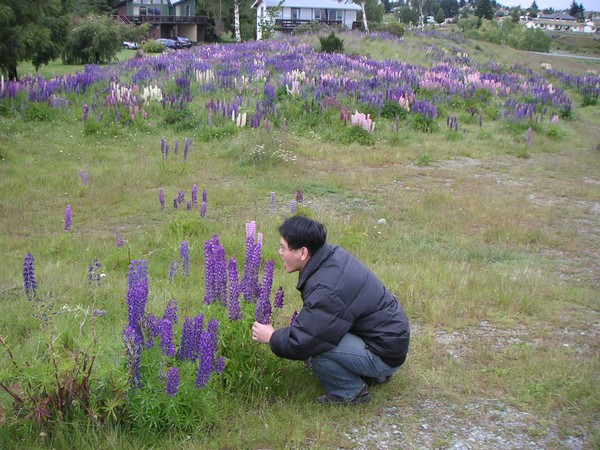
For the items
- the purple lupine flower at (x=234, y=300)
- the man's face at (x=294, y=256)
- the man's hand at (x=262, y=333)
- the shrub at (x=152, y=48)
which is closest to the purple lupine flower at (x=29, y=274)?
the purple lupine flower at (x=234, y=300)

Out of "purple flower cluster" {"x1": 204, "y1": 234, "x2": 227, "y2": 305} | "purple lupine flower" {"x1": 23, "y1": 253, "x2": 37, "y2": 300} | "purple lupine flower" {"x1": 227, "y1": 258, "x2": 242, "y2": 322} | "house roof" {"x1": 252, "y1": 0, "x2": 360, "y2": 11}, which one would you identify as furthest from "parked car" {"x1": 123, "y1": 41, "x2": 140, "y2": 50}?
"purple lupine flower" {"x1": 227, "y1": 258, "x2": 242, "y2": 322}

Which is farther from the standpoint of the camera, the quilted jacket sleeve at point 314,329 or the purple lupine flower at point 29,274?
the purple lupine flower at point 29,274

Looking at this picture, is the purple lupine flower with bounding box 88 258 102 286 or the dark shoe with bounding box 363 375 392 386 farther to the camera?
the purple lupine flower with bounding box 88 258 102 286

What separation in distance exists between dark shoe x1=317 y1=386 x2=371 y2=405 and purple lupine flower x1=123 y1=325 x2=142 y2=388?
1.25 metres

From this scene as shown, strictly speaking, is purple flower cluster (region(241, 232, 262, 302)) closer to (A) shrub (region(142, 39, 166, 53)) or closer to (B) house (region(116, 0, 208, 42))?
(A) shrub (region(142, 39, 166, 53))

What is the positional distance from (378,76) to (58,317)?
17.0 m

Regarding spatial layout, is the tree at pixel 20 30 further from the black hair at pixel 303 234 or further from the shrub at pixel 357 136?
the black hair at pixel 303 234

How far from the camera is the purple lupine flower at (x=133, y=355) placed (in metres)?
3.66

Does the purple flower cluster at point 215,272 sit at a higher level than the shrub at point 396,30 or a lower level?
lower

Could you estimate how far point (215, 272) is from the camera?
176 inches

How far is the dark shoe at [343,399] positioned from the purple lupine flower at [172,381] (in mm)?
1089

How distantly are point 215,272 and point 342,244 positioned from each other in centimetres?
335

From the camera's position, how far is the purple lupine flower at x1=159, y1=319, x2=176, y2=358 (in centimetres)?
383

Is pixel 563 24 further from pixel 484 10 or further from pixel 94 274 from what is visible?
pixel 94 274
